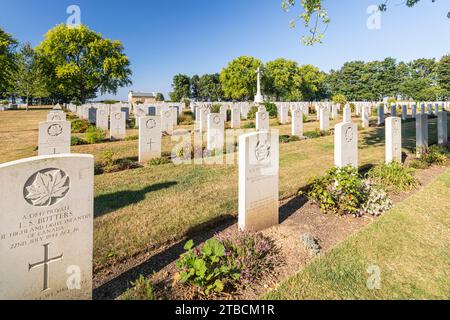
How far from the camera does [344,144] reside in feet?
21.4

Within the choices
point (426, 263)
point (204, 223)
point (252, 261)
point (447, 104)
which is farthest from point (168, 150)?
point (447, 104)

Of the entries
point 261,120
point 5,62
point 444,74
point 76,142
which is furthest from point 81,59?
point 444,74

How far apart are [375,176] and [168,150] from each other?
7850 millimetres

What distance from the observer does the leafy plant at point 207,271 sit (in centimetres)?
304

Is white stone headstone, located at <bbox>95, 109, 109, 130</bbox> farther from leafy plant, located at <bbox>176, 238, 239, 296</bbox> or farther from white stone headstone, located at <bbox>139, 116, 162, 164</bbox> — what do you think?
leafy plant, located at <bbox>176, 238, 239, 296</bbox>

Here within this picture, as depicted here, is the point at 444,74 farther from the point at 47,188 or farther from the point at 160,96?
the point at 160,96

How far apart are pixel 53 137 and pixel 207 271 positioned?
663cm

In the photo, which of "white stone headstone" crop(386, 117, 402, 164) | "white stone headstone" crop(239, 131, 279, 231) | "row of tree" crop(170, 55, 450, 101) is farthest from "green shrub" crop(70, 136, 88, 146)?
"row of tree" crop(170, 55, 450, 101)

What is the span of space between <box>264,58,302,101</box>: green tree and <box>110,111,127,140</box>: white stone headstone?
56123 millimetres

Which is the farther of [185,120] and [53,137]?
[185,120]

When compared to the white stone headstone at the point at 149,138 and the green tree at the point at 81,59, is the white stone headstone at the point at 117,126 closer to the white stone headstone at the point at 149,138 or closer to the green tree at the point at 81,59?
the white stone headstone at the point at 149,138

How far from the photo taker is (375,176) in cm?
740
